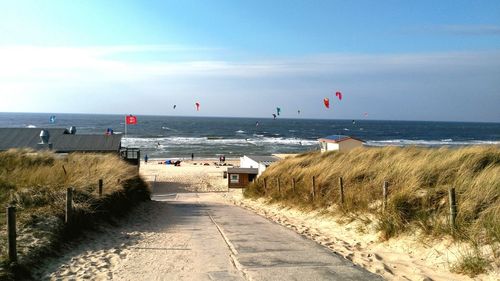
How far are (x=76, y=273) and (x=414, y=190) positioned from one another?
6025 millimetres

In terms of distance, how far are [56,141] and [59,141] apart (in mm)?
173

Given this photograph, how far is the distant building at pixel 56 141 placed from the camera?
2508cm

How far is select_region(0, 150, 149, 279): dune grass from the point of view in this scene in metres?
6.91

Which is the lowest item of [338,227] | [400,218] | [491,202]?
[338,227]

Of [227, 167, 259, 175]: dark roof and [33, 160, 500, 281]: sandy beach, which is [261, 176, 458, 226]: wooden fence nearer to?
[33, 160, 500, 281]: sandy beach

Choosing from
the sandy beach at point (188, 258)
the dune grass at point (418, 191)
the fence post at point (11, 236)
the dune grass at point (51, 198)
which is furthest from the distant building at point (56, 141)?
the fence post at point (11, 236)

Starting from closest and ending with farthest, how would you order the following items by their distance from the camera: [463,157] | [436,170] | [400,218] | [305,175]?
1. [400,218]
2. [436,170]
3. [463,157]
4. [305,175]

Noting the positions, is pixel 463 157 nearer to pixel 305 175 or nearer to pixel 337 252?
pixel 337 252

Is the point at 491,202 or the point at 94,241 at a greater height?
the point at 491,202

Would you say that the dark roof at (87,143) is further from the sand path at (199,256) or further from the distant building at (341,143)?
the sand path at (199,256)

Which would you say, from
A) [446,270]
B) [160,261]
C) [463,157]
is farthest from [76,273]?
[463,157]

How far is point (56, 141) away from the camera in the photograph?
2647 centimetres

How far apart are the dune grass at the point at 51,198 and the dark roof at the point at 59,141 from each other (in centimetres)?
1169

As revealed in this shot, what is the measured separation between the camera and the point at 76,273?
5945mm
